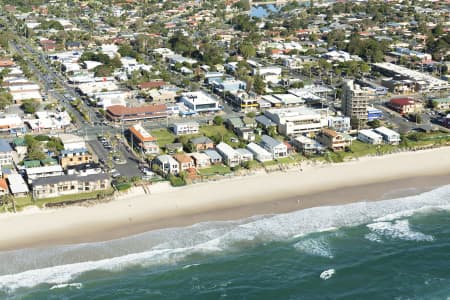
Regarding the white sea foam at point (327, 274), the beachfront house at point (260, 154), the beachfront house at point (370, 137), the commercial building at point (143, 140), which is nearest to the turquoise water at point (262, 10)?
the beachfront house at point (370, 137)

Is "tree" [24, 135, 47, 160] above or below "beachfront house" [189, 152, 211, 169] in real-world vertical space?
above

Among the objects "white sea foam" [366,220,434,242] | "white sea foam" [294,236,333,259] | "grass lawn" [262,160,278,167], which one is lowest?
"white sea foam" [366,220,434,242]

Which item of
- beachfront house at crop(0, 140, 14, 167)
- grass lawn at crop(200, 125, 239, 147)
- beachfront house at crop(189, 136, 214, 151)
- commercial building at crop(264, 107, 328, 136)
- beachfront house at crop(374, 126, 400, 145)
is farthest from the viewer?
commercial building at crop(264, 107, 328, 136)

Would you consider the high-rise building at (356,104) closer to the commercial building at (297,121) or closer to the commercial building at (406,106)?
the commercial building at (297,121)

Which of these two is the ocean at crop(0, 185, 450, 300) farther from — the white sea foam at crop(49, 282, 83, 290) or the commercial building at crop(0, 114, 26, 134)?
the commercial building at crop(0, 114, 26, 134)

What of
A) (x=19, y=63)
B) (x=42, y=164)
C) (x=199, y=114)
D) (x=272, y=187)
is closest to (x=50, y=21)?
Answer: (x=19, y=63)

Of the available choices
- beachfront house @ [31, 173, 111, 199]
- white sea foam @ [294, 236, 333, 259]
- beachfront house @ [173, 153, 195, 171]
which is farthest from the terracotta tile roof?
white sea foam @ [294, 236, 333, 259]

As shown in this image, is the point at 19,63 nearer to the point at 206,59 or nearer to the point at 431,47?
the point at 206,59
